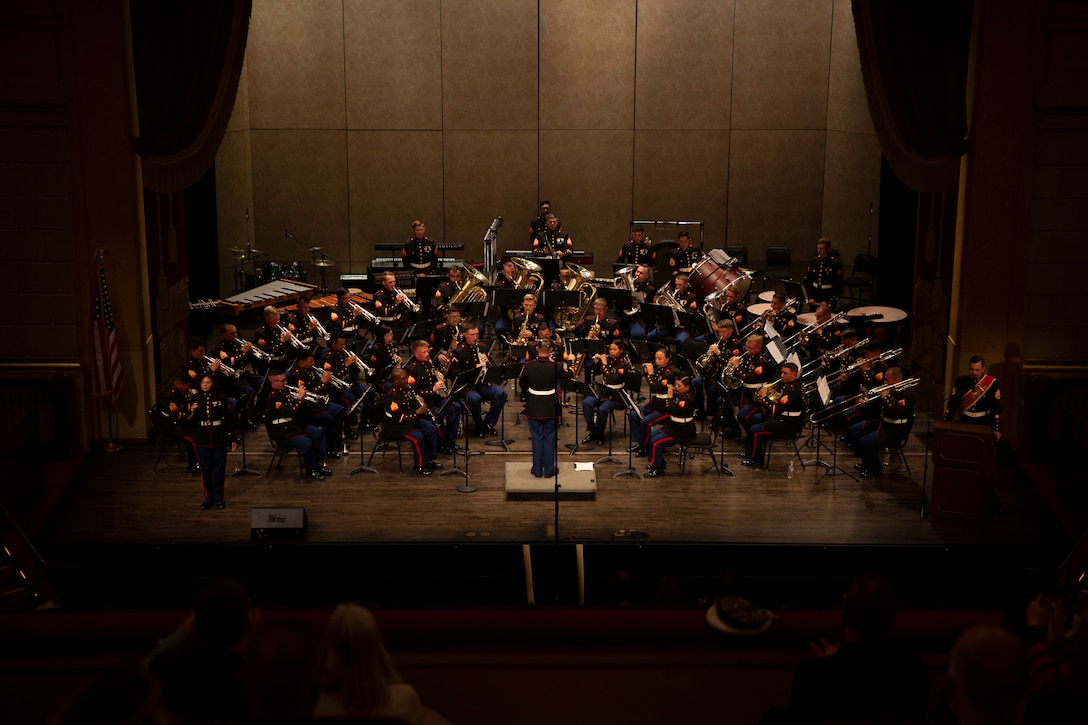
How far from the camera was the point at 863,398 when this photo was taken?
11781 millimetres

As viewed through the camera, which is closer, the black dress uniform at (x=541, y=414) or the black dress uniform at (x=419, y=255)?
the black dress uniform at (x=541, y=414)

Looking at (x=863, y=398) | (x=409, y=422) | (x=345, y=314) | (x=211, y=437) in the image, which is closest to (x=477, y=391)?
(x=409, y=422)

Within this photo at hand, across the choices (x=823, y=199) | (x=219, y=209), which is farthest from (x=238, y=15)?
(x=823, y=199)

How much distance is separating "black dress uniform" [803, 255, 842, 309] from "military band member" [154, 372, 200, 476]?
9505mm

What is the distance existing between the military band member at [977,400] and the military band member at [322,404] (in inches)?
256

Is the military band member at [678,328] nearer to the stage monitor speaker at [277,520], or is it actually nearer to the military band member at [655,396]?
the military band member at [655,396]

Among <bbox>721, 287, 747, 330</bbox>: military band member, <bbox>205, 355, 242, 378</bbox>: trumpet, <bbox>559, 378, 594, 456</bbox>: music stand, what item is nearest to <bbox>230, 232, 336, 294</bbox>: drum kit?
<bbox>205, 355, 242, 378</bbox>: trumpet

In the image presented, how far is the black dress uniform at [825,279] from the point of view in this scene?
16797 mm

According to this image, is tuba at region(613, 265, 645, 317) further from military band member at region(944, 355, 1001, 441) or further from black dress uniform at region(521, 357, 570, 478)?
military band member at region(944, 355, 1001, 441)

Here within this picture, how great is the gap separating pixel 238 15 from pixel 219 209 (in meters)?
7.51

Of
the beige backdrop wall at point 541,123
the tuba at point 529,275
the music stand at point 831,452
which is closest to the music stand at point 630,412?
the music stand at point 831,452

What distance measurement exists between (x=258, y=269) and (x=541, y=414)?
9.85 m

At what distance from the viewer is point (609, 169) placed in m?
20.7

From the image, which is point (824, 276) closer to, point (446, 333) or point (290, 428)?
point (446, 333)
